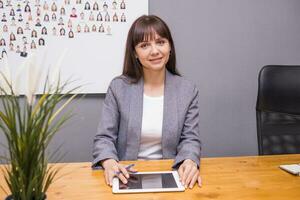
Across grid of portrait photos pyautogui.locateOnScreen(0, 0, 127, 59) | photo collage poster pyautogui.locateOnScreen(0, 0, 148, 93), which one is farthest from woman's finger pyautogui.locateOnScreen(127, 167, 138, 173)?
grid of portrait photos pyautogui.locateOnScreen(0, 0, 127, 59)

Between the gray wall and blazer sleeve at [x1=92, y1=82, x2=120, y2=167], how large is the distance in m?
0.50

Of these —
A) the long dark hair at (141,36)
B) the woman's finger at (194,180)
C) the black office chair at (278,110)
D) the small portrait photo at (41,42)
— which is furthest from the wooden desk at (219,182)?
the small portrait photo at (41,42)

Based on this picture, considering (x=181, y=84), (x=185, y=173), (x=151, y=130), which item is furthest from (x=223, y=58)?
(x=185, y=173)

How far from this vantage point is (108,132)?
1.58 meters

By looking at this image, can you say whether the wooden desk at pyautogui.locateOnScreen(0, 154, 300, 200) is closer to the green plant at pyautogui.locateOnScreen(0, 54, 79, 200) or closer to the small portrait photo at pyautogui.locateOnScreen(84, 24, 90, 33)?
the green plant at pyautogui.locateOnScreen(0, 54, 79, 200)

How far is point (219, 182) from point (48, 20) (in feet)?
4.60

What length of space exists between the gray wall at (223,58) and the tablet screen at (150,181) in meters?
1.01

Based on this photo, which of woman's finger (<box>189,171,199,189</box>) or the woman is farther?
the woman

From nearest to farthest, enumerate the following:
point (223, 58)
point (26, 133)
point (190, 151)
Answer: point (26, 133) < point (190, 151) < point (223, 58)

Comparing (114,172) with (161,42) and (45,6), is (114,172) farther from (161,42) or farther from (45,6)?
(45,6)

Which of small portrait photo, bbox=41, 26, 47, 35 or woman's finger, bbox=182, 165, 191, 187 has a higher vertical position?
small portrait photo, bbox=41, 26, 47, 35

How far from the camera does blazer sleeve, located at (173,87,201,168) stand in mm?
1422

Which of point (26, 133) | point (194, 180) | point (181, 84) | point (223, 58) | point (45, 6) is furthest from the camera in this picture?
point (223, 58)

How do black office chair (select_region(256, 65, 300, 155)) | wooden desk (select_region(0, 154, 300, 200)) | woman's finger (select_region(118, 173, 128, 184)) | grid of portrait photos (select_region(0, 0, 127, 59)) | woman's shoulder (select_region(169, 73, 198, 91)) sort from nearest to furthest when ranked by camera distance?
1. wooden desk (select_region(0, 154, 300, 200))
2. woman's finger (select_region(118, 173, 128, 184))
3. black office chair (select_region(256, 65, 300, 155))
4. woman's shoulder (select_region(169, 73, 198, 91))
5. grid of portrait photos (select_region(0, 0, 127, 59))
